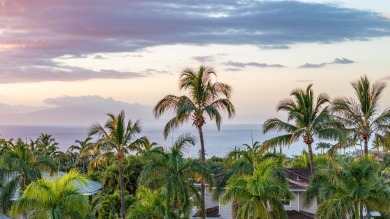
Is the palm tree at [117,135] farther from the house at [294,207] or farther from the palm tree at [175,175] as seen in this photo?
the house at [294,207]

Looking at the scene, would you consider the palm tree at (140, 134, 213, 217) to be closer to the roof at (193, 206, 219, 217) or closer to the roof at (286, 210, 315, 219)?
the roof at (286, 210, 315, 219)

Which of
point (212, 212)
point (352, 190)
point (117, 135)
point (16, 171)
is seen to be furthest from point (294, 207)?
point (16, 171)

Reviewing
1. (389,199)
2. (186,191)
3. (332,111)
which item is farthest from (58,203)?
(332,111)

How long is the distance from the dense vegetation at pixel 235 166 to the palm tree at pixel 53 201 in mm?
90

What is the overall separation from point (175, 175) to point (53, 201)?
807cm

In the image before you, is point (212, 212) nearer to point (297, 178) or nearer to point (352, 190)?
point (297, 178)

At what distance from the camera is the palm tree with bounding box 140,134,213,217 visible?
28.0 metres

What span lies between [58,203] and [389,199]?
1497 cm

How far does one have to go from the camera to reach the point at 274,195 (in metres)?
26.8

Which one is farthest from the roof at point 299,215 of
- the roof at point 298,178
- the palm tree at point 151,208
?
the palm tree at point 151,208

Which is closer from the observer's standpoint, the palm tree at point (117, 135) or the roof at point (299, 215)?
the palm tree at point (117, 135)

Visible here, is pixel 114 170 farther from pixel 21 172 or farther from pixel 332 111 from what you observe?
pixel 332 111

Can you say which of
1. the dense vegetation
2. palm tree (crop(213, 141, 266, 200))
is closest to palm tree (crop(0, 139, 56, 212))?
the dense vegetation

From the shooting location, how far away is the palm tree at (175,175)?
27984 mm
